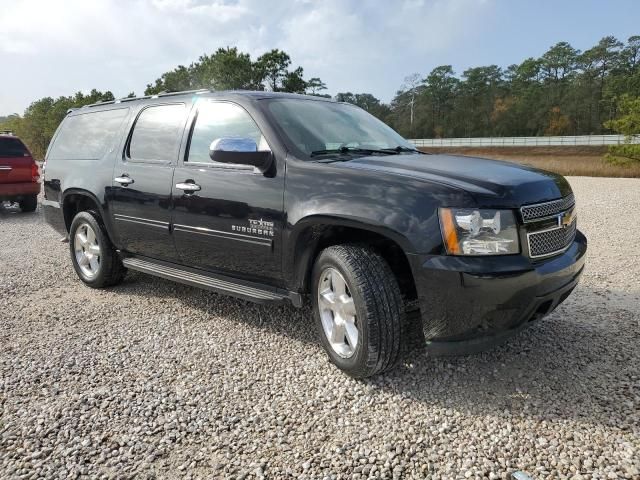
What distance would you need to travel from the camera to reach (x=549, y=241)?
2.87 meters

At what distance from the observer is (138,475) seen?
226 cm

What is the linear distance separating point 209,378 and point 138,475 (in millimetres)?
902

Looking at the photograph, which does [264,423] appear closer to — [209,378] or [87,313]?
[209,378]

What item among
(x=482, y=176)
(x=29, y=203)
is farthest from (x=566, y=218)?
(x=29, y=203)

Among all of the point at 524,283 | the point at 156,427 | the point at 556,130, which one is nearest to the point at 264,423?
the point at 156,427

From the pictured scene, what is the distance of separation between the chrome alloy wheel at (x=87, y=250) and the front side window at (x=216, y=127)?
1.77 metres

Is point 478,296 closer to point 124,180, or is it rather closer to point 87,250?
point 124,180

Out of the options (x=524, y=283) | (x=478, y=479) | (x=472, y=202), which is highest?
(x=472, y=202)

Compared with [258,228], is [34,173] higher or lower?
higher

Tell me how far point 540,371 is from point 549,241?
84cm

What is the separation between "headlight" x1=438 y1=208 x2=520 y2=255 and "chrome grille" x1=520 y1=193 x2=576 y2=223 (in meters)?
0.18

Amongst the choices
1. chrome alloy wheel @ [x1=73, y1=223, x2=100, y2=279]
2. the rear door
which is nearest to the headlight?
chrome alloy wheel @ [x1=73, y1=223, x2=100, y2=279]

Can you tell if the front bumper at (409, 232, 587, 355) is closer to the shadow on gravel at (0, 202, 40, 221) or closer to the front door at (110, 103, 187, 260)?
the front door at (110, 103, 187, 260)

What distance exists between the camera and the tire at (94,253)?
489 cm
